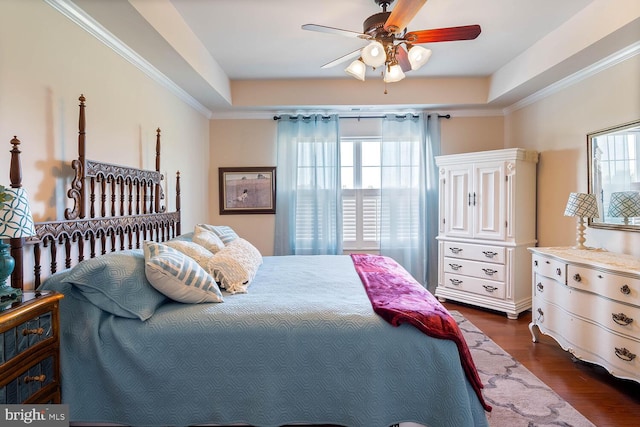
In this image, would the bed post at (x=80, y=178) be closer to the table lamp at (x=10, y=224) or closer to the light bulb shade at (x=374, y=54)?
the table lamp at (x=10, y=224)

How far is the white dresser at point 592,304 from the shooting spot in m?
2.12

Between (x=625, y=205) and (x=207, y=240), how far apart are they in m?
3.24

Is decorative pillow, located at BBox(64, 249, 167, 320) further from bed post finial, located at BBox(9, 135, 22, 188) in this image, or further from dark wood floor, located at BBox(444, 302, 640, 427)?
dark wood floor, located at BBox(444, 302, 640, 427)

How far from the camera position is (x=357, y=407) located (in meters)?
1.54

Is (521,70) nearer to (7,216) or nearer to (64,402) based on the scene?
(7,216)

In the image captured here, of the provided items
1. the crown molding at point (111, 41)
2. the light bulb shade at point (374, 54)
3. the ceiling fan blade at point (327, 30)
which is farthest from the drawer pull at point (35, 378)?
the light bulb shade at point (374, 54)

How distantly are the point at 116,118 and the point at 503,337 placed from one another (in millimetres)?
3697

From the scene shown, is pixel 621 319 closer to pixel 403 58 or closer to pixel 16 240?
pixel 403 58

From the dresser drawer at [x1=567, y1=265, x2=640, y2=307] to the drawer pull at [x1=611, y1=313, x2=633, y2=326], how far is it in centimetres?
9

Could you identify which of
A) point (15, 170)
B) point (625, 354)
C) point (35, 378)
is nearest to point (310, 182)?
point (15, 170)

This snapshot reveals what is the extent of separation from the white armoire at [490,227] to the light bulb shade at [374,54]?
2119mm

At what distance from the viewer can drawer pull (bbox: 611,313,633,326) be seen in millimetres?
2129

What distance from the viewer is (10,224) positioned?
4.15 ft

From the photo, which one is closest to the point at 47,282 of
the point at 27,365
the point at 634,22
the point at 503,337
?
the point at 27,365
